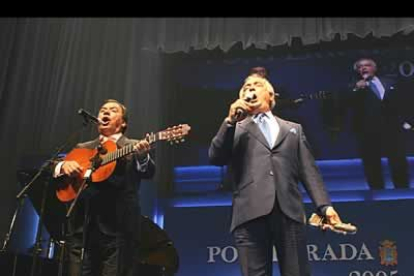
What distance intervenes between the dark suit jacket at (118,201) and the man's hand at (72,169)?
0.46 ft

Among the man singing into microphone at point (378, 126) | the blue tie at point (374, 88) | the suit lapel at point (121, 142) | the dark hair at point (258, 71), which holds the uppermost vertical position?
the dark hair at point (258, 71)

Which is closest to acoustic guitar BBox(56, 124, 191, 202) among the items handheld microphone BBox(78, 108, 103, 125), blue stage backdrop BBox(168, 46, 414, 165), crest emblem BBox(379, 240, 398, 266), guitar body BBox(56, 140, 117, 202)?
guitar body BBox(56, 140, 117, 202)

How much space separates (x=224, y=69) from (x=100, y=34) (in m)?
1.25

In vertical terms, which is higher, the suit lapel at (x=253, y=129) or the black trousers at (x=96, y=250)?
the suit lapel at (x=253, y=129)

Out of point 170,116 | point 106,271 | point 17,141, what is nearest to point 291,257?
point 106,271

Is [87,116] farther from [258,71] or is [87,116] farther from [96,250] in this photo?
[258,71]

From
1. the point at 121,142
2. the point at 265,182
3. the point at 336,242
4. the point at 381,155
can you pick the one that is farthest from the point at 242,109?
the point at 381,155

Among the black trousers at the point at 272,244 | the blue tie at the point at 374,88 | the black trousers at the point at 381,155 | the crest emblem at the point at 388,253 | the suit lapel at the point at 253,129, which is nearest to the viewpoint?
the black trousers at the point at 272,244

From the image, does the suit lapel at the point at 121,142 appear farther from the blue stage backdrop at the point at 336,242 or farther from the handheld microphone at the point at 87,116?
the blue stage backdrop at the point at 336,242

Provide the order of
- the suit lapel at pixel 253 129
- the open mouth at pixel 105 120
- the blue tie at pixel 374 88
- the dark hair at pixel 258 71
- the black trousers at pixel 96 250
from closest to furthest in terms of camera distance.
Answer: the suit lapel at pixel 253 129 → the black trousers at pixel 96 250 → the open mouth at pixel 105 120 → the blue tie at pixel 374 88 → the dark hair at pixel 258 71

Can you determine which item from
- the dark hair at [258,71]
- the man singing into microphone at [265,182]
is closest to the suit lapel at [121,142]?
the man singing into microphone at [265,182]

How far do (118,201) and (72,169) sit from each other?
1.09 ft

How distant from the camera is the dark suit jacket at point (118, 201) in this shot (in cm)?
288

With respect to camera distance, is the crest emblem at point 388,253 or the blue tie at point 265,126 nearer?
the blue tie at point 265,126
